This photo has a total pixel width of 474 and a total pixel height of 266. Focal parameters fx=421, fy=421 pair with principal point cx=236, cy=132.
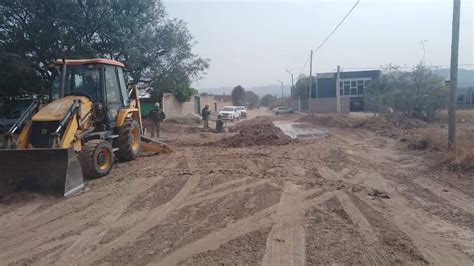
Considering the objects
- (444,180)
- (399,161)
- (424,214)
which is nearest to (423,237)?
(424,214)

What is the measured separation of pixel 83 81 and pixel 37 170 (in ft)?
12.4

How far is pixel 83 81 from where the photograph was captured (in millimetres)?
11312

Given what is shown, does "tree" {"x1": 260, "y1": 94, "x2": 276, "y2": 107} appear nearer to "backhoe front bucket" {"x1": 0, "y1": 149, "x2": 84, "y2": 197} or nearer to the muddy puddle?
the muddy puddle

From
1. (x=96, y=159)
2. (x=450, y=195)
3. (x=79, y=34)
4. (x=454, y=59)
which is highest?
(x=79, y=34)

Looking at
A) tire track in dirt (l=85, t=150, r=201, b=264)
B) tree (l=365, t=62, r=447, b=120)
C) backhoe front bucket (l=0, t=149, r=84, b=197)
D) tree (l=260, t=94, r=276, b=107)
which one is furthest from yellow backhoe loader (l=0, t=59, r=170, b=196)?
tree (l=260, t=94, r=276, b=107)

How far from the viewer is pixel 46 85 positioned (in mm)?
23984

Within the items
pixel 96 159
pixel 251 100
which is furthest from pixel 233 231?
pixel 251 100

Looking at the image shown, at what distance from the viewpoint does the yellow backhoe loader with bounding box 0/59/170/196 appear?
8195mm

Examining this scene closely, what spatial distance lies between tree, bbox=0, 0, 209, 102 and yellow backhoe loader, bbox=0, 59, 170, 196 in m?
11.5

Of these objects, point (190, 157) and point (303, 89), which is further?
point (303, 89)

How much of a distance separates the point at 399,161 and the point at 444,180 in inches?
132

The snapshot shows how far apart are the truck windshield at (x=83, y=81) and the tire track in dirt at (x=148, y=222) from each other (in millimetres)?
3871

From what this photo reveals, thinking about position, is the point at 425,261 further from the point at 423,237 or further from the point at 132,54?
the point at 132,54

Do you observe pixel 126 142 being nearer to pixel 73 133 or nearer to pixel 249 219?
pixel 73 133
